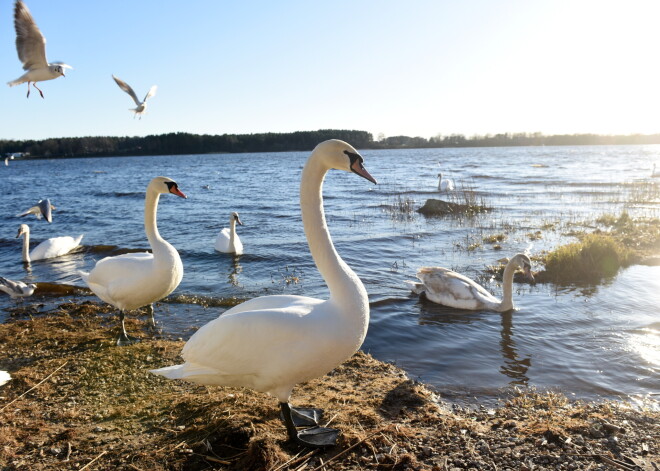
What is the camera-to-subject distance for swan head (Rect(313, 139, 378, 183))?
347cm

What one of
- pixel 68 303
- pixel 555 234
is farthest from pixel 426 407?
pixel 555 234

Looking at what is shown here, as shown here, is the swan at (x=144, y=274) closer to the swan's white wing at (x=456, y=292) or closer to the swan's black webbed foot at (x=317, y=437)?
the swan's black webbed foot at (x=317, y=437)

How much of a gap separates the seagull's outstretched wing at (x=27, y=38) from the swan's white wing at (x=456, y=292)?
6.95m

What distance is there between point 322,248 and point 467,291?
16.8ft

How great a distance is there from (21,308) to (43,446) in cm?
551

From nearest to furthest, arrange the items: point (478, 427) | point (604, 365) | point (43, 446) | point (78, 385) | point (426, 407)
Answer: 1. point (43, 446)
2. point (478, 427)
3. point (426, 407)
4. point (78, 385)
5. point (604, 365)

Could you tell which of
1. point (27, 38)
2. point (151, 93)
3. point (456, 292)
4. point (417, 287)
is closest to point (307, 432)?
point (456, 292)

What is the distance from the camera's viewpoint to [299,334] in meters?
3.18

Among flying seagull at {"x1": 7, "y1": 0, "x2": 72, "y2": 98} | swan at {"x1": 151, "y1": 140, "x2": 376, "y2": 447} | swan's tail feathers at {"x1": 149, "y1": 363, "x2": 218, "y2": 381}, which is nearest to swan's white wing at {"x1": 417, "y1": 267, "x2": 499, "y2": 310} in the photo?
swan at {"x1": 151, "y1": 140, "x2": 376, "y2": 447}

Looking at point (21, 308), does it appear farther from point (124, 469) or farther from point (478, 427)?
point (478, 427)

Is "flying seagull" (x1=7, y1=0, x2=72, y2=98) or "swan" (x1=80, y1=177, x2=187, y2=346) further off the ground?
"flying seagull" (x1=7, y1=0, x2=72, y2=98)

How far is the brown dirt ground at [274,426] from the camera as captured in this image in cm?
338

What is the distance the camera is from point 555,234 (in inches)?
561

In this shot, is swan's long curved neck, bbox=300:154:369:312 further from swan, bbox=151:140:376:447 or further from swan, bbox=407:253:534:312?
swan, bbox=407:253:534:312
